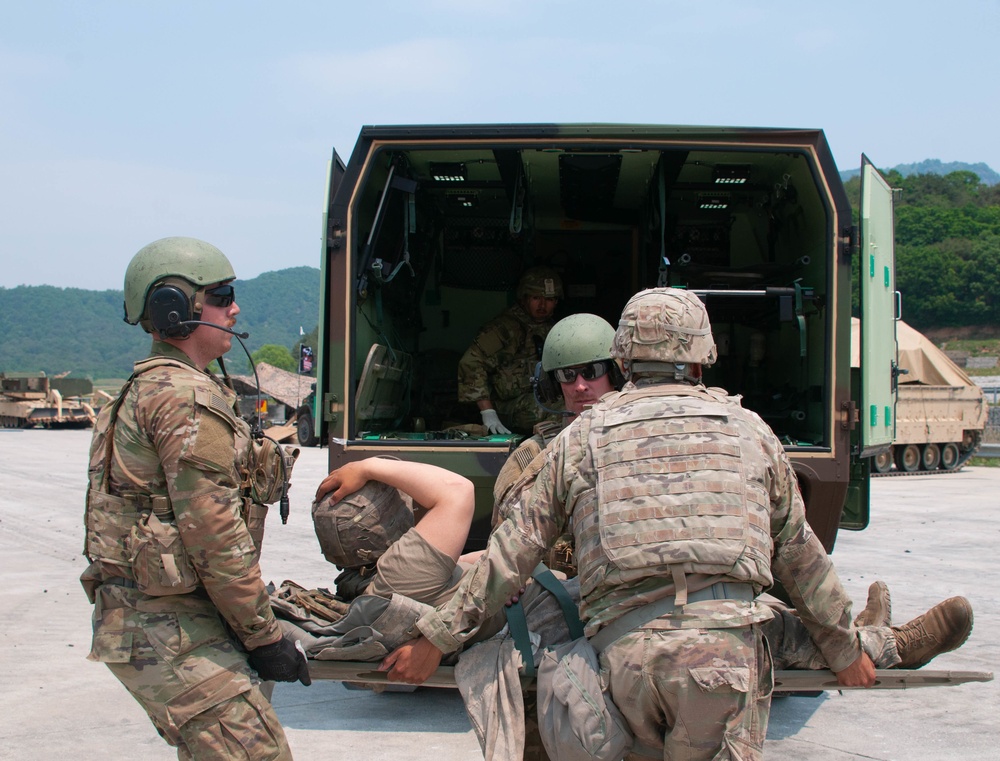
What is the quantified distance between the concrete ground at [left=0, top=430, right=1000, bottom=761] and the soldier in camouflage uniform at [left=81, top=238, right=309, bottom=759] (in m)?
1.66

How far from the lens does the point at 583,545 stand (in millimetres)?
2611

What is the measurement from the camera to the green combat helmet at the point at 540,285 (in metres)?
6.46

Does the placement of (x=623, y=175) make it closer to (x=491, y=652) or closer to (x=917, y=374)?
(x=491, y=652)

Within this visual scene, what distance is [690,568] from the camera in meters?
2.43

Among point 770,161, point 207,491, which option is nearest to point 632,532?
point 207,491

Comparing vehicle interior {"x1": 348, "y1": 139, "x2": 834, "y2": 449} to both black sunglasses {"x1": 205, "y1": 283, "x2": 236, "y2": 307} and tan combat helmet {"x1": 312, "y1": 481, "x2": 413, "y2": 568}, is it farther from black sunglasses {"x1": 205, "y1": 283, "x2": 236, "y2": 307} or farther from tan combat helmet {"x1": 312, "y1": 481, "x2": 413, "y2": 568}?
black sunglasses {"x1": 205, "y1": 283, "x2": 236, "y2": 307}

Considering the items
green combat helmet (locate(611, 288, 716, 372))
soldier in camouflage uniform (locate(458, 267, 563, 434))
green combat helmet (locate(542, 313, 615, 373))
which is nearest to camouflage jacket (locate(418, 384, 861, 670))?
green combat helmet (locate(611, 288, 716, 372))

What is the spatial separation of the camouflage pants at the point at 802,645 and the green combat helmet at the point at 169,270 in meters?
1.87

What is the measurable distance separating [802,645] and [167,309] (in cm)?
206

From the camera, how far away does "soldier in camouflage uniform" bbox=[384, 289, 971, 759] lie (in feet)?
7.89

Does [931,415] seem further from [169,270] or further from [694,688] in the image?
[169,270]

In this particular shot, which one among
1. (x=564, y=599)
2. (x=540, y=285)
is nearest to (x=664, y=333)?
(x=564, y=599)

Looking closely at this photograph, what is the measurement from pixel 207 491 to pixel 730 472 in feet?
4.08

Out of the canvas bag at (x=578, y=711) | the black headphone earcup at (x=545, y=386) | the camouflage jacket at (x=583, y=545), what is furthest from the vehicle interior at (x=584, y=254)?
the canvas bag at (x=578, y=711)
